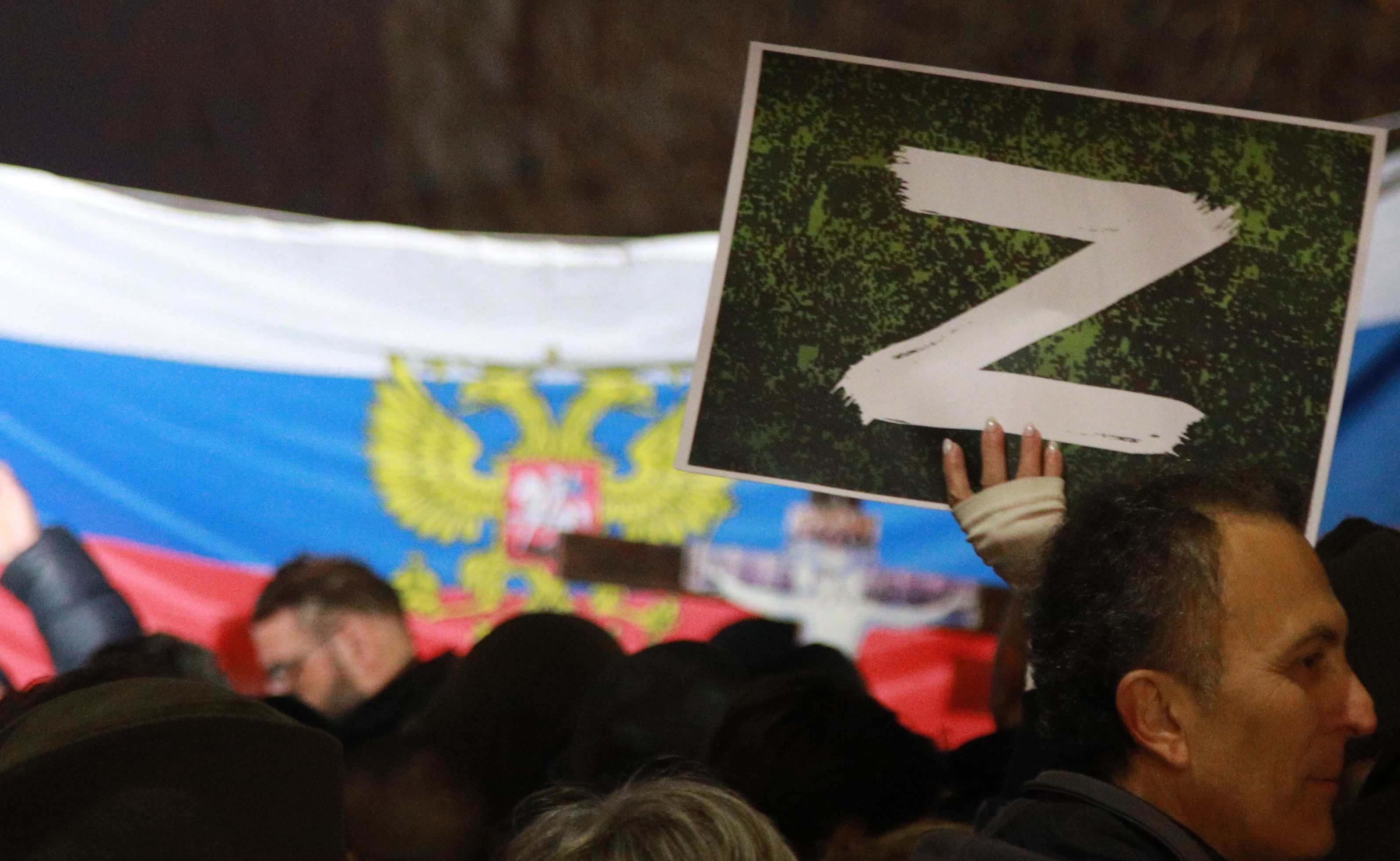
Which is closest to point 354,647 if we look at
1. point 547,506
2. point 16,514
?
point 547,506

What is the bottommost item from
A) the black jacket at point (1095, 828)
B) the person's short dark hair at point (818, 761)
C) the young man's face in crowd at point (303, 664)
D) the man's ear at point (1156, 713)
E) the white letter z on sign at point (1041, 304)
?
the young man's face in crowd at point (303, 664)

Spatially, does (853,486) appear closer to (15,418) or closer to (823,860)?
(823,860)

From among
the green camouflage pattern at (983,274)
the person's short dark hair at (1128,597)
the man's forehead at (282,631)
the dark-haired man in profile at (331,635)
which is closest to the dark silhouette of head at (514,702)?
the dark-haired man in profile at (331,635)

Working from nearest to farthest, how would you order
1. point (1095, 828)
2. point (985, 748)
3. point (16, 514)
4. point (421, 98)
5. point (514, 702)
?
point (1095, 828), point (985, 748), point (514, 702), point (16, 514), point (421, 98)

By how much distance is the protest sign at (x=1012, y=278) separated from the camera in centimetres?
122

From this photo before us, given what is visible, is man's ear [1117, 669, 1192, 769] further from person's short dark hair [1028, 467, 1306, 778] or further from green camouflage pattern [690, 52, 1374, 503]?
green camouflage pattern [690, 52, 1374, 503]

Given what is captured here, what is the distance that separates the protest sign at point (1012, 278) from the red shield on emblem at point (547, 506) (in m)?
1.83

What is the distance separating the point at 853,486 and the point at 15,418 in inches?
90.2

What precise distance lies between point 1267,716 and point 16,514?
8.55 feet

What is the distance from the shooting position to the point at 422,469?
3.02m

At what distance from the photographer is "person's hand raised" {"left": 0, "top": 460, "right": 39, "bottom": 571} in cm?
287

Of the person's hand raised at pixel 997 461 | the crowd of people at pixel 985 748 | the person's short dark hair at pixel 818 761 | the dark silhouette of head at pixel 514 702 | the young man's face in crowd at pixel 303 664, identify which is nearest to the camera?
the crowd of people at pixel 985 748

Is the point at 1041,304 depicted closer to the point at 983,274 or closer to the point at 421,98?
the point at 983,274

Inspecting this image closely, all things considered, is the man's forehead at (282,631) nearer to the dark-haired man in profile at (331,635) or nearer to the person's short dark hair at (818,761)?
the dark-haired man in profile at (331,635)
